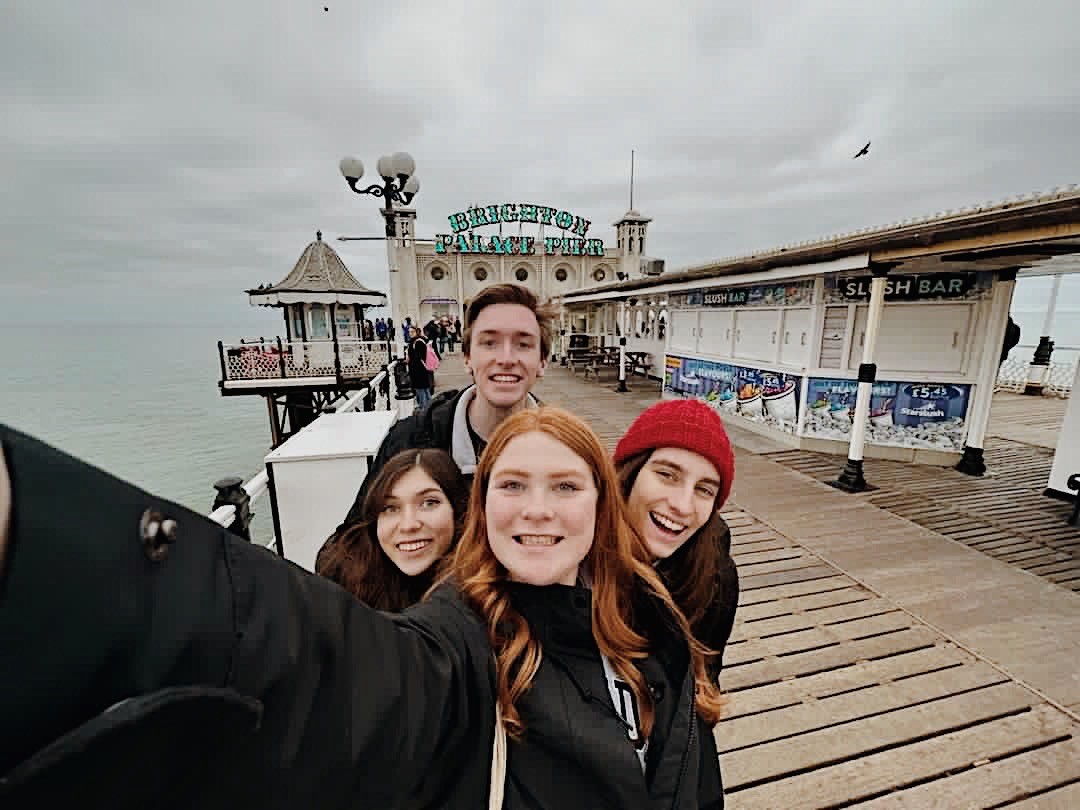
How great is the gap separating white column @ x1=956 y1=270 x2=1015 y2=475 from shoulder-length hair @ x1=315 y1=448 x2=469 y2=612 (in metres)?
7.83

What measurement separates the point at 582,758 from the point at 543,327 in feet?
5.37

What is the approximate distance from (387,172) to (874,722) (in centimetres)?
803

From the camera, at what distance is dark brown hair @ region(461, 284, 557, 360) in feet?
6.94

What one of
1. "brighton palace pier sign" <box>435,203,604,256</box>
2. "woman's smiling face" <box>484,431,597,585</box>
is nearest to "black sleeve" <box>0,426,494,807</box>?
"woman's smiling face" <box>484,431,597,585</box>

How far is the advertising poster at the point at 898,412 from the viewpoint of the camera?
6883mm

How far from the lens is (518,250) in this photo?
29281 millimetres

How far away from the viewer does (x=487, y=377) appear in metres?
2.09

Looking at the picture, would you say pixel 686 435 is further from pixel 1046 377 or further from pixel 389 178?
pixel 1046 377

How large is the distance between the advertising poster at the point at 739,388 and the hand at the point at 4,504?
869cm

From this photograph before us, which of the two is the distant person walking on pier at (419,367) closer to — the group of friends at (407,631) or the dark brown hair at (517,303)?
the dark brown hair at (517,303)

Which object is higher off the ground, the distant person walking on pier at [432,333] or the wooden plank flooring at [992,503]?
the distant person walking on pier at [432,333]

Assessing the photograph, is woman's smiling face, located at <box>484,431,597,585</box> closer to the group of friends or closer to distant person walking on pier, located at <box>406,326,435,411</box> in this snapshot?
the group of friends

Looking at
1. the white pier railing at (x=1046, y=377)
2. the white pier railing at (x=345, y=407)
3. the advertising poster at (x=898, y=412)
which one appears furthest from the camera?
the white pier railing at (x=1046, y=377)

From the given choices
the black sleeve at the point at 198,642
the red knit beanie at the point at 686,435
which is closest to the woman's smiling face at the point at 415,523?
the red knit beanie at the point at 686,435
